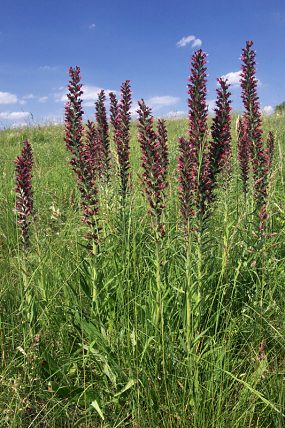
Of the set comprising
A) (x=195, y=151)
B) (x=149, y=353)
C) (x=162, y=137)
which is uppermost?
(x=162, y=137)

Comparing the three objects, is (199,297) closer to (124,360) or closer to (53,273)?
(124,360)

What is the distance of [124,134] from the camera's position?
3.87m

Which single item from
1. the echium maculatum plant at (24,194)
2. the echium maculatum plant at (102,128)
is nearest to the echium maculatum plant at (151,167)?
the echium maculatum plant at (24,194)

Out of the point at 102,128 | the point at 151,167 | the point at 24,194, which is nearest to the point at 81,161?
the point at 24,194

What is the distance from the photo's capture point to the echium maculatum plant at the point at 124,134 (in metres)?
3.82

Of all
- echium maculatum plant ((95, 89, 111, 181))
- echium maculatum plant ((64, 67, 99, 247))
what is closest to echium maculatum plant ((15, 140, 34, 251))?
echium maculatum plant ((64, 67, 99, 247))

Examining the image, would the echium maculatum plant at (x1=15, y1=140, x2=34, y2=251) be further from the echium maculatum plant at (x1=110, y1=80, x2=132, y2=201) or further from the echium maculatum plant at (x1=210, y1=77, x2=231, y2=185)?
the echium maculatum plant at (x1=210, y1=77, x2=231, y2=185)

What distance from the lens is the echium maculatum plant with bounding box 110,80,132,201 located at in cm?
382

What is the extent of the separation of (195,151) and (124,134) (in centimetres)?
141

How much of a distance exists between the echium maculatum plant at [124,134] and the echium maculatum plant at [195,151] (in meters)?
1.06

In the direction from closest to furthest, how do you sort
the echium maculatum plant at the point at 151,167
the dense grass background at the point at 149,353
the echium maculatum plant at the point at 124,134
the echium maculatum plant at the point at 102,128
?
1. the dense grass background at the point at 149,353
2. the echium maculatum plant at the point at 151,167
3. the echium maculatum plant at the point at 124,134
4. the echium maculatum plant at the point at 102,128

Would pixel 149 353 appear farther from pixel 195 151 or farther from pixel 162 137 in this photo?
pixel 162 137

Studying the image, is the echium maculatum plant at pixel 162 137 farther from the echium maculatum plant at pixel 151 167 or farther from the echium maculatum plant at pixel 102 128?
the echium maculatum plant at pixel 102 128

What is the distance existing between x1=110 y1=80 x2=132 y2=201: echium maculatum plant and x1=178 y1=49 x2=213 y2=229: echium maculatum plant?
1.06 meters
